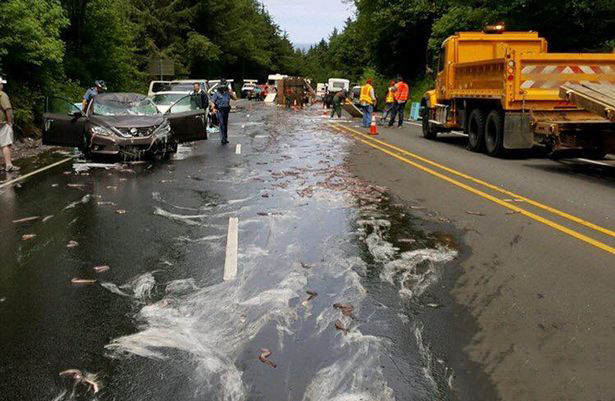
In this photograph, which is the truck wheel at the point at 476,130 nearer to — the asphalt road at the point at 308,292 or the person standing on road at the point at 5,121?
the asphalt road at the point at 308,292

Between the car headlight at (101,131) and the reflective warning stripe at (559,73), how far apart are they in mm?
9488

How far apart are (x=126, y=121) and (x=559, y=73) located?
10020mm

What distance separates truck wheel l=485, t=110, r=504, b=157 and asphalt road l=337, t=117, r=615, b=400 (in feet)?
6.19

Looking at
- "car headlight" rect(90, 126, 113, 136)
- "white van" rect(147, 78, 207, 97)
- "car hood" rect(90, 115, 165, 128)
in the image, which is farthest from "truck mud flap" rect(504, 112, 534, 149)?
"white van" rect(147, 78, 207, 97)

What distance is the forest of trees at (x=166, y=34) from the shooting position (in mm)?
20109

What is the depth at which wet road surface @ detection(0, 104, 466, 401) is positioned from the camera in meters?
3.85

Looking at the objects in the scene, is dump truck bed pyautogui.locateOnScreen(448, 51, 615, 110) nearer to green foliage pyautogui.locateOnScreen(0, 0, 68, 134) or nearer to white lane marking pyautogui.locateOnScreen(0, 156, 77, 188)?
white lane marking pyautogui.locateOnScreen(0, 156, 77, 188)

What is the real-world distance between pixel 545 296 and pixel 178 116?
12.1 meters

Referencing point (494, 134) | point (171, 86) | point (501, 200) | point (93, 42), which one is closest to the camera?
point (501, 200)

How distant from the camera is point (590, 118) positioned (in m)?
14.0

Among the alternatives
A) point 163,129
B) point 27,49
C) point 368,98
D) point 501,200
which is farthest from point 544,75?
point 27,49

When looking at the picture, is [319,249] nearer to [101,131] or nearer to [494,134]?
[101,131]

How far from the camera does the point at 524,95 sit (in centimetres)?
1460

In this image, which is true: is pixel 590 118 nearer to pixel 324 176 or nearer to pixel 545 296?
pixel 324 176
